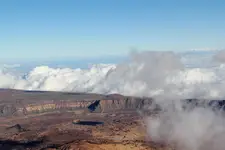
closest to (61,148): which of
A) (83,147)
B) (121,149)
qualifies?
(83,147)

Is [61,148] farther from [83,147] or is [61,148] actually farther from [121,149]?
[121,149]

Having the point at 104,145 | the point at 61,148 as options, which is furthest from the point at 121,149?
the point at 61,148

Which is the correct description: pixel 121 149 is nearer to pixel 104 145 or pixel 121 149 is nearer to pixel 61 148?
pixel 104 145
